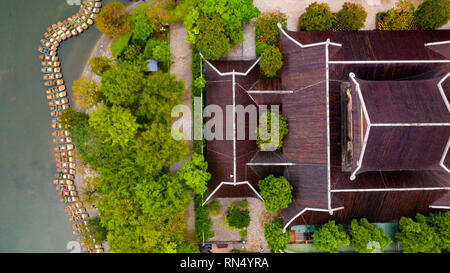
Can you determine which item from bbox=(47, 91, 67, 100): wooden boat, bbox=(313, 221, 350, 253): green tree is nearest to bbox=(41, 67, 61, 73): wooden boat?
bbox=(47, 91, 67, 100): wooden boat

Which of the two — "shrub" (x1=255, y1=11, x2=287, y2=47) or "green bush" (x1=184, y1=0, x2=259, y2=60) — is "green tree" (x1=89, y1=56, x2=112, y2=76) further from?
"shrub" (x1=255, y1=11, x2=287, y2=47)

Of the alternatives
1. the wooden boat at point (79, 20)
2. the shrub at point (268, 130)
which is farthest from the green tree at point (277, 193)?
the wooden boat at point (79, 20)

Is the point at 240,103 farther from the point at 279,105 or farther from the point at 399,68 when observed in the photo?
the point at 399,68

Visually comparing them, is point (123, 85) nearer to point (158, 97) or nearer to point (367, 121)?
point (158, 97)

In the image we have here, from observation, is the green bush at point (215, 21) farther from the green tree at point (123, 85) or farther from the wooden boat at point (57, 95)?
the wooden boat at point (57, 95)

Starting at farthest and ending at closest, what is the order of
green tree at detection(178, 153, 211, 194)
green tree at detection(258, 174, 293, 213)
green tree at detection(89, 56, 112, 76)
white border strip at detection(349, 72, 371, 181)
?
1. green tree at detection(89, 56, 112, 76)
2. green tree at detection(178, 153, 211, 194)
3. green tree at detection(258, 174, 293, 213)
4. white border strip at detection(349, 72, 371, 181)

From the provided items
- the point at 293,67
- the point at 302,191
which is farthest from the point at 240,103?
the point at 302,191

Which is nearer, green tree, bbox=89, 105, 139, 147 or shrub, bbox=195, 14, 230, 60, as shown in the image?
green tree, bbox=89, 105, 139, 147

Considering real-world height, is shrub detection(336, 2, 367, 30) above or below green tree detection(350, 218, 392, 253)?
above
